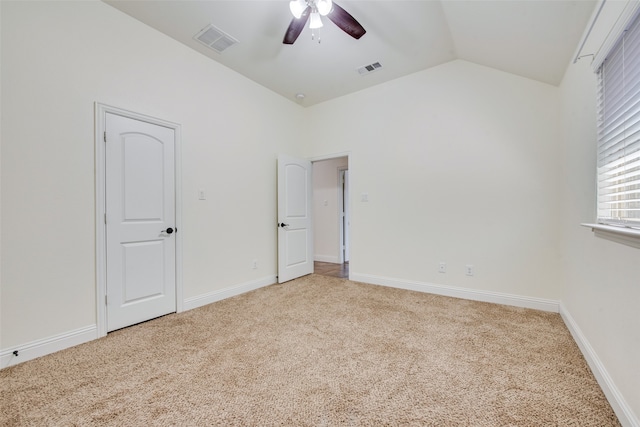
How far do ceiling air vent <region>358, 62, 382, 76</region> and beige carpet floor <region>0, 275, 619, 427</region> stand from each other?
2.92m

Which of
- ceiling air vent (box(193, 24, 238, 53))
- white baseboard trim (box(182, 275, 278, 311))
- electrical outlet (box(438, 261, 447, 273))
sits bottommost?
white baseboard trim (box(182, 275, 278, 311))

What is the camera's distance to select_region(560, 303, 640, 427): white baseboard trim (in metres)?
1.25

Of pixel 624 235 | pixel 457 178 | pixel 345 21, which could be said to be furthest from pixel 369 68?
pixel 624 235

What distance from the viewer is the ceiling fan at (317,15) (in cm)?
194

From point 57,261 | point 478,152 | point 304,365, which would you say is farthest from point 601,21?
point 57,261

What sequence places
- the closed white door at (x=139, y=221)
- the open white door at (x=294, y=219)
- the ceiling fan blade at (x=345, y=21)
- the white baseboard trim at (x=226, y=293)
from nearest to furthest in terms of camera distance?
the ceiling fan blade at (x=345, y=21) → the closed white door at (x=139, y=221) → the white baseboard trim at (x=226, y=293) → the open white door at (x=294, y=219)

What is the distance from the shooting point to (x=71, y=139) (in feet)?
6.93

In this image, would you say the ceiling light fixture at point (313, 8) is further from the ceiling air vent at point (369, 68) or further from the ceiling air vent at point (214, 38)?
the ceiling air vent at point (369, 68)

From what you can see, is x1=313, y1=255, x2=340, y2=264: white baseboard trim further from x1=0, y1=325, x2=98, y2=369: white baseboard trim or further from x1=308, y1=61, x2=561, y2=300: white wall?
x1=0, y1=325, x2=98, y2=369: white baseboard trim

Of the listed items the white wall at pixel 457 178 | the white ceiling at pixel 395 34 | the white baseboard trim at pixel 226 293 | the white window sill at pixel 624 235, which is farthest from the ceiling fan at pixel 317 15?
the white baseboard trim at pixel 226 293

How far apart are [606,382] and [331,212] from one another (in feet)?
14.9

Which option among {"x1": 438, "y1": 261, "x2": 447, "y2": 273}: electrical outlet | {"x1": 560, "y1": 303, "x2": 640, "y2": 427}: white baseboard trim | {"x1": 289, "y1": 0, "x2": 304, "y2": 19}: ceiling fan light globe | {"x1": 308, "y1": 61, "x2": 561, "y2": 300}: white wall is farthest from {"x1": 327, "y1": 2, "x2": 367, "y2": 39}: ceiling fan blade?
{"x1": 560, "y1": 303, "x2": 640, "y2": 427}: white baseboard trim

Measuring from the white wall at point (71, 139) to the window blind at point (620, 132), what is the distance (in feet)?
11.1

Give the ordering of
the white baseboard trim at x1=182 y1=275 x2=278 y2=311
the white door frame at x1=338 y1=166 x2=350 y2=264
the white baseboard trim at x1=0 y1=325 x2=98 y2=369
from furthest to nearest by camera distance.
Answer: the white door frame at x1=338 y1=166 x2=350 y2=264 → the white baseboard trim at x1=182 y1=275 x2=278 y2=311 → the white baseboard trim at x1=0 y1=325 x2=98 y2=369
